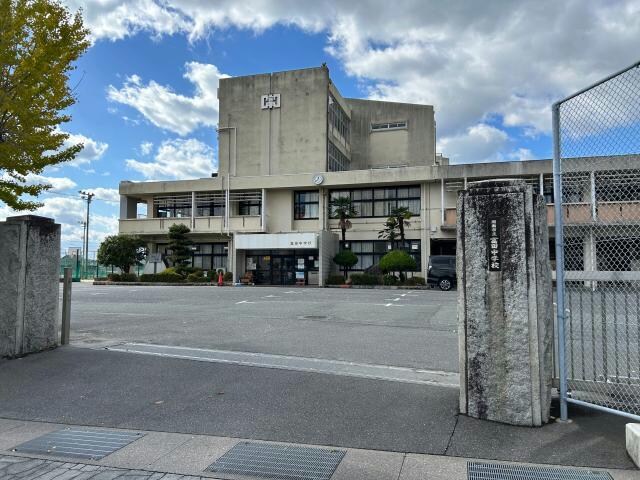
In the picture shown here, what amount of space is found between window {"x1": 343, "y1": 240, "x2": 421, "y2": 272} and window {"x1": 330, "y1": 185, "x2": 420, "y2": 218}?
1.96 meters

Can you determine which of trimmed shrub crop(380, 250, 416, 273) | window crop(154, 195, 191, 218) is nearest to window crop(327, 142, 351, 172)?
trimmed shrub crop(380, 250, 416, 273)

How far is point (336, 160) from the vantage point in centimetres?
4425

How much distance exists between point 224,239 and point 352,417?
36520mm

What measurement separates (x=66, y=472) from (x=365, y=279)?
2998 cm

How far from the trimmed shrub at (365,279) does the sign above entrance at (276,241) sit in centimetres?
337

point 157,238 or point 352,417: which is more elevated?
point 157,238

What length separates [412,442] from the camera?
4574 mm

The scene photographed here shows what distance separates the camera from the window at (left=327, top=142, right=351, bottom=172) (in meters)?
42.3

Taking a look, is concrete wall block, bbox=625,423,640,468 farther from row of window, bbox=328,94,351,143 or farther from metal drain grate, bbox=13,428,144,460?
row of window, bbox=328,94,351,143

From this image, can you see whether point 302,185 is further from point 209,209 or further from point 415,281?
point 415,281

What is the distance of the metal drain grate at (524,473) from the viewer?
384 centimetres

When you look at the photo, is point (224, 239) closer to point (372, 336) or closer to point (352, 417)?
point (372, 336)

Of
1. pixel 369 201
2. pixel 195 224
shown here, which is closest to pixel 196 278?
pixel 195 224

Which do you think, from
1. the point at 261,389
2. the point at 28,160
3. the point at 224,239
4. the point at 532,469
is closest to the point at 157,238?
the point at 224,239
